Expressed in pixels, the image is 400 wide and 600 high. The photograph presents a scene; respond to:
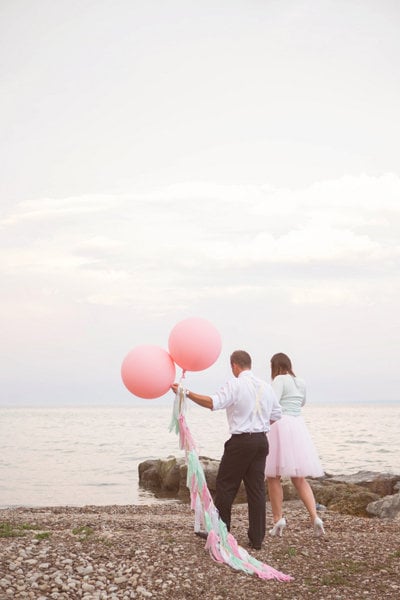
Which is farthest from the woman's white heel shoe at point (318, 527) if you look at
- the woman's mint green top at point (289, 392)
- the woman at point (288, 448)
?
the woman's mint green top at point (289, 392)

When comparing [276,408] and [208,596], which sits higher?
[276,408]

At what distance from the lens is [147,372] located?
8.74m

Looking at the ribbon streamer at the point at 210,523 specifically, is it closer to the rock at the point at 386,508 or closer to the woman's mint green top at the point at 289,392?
the woman's mint green top at the point at 289,392

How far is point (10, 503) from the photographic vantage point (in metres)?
22.2

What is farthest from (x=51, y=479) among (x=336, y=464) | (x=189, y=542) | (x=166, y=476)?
(x=189, y=542)

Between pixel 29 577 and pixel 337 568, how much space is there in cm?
400

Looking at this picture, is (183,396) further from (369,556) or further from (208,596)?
(369,556)

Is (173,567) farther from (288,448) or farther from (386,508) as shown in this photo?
(386,508)

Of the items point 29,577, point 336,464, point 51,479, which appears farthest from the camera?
point 336,464

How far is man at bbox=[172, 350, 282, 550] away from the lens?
9.05 m

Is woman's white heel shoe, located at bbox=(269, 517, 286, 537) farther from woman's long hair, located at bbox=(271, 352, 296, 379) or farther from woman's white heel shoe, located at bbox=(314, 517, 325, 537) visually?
woman's long hair, located at bbox=(271, 352, 296, 379)

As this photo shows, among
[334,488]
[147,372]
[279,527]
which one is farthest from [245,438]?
[334,488]

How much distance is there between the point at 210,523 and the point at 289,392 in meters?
2.48

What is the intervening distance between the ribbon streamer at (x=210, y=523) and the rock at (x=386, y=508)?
26.5 feet
